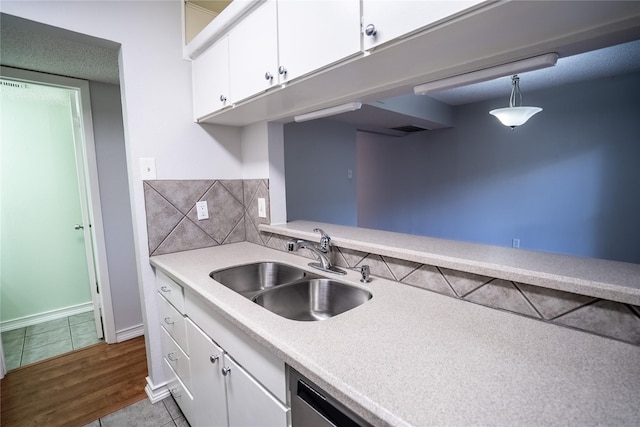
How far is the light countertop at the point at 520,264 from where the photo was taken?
744 mm

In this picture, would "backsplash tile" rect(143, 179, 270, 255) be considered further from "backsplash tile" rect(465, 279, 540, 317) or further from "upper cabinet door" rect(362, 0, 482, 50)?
"backsplash tile" rect(465, 279, 540, 317)

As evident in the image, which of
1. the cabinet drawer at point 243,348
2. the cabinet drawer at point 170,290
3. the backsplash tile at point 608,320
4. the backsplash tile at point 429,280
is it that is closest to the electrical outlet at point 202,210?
the cabinet drawer at point 170,290

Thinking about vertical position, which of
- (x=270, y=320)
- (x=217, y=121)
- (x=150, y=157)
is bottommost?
(x=270, y=320)

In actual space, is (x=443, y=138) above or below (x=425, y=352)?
above

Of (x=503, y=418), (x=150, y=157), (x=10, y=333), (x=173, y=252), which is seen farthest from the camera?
(x=10, y=333)

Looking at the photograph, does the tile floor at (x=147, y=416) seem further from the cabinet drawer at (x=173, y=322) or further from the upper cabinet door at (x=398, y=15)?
the upper cabinet door at (x=398, y=15)

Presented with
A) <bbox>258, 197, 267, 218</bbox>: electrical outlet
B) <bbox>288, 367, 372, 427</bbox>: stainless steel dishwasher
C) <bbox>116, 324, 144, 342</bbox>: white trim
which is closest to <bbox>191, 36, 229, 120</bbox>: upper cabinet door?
<bbox>258, 197, 267, 218</bbox>: electrical outlet

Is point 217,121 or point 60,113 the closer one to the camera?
point 217,121

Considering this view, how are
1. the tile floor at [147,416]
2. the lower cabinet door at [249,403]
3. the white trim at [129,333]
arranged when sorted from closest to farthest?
the lower cabinet door at [249,403]
the tile floor at [147,416]
the white trim at [129,333]

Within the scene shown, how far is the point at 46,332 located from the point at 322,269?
288 cm

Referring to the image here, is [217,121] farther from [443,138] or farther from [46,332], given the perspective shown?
[443,138]

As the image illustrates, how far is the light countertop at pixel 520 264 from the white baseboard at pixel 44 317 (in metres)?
3.10

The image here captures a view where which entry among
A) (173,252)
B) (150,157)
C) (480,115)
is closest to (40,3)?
(150,157)

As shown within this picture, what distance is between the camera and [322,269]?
4.55 feet
